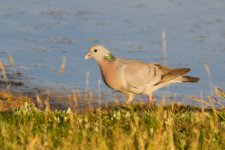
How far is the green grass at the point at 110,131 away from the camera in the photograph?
7980 mm

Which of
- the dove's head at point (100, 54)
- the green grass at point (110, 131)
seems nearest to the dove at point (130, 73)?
the dove's head at point (100, 54)

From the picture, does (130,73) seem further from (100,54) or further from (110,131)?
(110,131)

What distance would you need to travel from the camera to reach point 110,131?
8984mm

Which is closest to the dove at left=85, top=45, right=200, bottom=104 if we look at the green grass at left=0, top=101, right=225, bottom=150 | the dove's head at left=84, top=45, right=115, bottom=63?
the dove's head at left=84, top=45, right=115, bottom=63

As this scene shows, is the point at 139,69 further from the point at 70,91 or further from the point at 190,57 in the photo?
the point at 190,57

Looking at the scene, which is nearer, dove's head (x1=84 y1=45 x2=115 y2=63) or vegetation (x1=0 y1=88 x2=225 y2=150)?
vegetation (x1=0 y1=88 x2=225 y2=150)

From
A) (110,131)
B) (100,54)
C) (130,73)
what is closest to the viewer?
(110,131)

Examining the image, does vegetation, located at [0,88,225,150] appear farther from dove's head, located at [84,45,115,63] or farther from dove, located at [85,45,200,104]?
dove's head, located at [84,45,115,63]

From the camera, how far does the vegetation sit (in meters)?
7.98

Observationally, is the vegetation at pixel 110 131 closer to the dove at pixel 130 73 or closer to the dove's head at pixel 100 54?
the dove at pixel 130 73

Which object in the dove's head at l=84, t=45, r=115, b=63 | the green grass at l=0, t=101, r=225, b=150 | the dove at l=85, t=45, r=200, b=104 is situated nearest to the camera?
the green grass at l=0, t=101, r=225, b=150

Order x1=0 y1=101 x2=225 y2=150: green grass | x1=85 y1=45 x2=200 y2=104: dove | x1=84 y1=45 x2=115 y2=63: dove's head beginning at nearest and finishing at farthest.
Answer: x1=0 y1=101 x2=225 y2=150: green grass, x1=85 y1=45 x2=200 y2=104: dove, x1=84 y1=45 x2=115 y2=63: dove's head

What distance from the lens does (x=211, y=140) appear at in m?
8.38

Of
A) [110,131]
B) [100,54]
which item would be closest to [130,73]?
[100,54]
